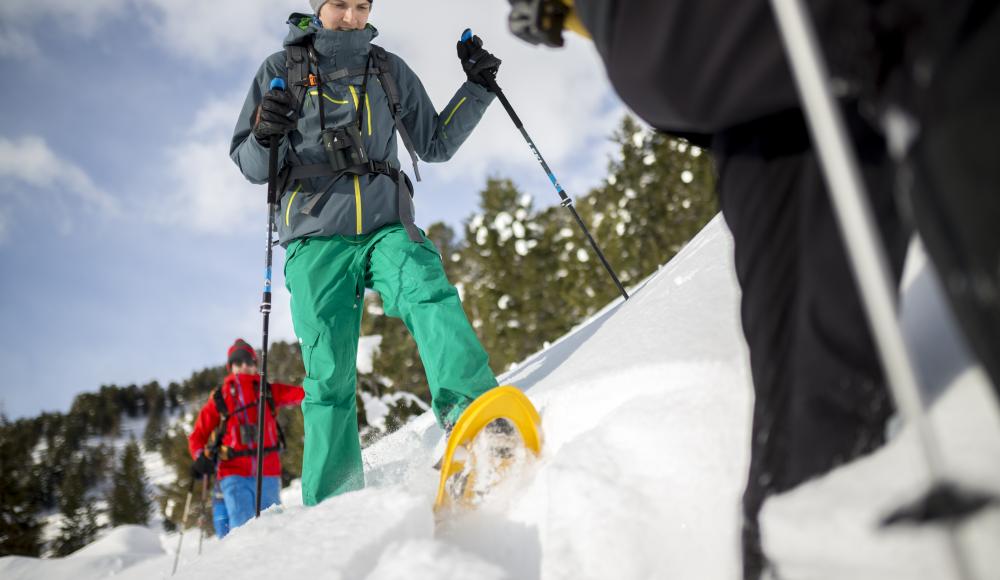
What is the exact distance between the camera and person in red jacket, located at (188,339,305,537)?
18.3 ft

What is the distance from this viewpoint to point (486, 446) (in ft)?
6.35

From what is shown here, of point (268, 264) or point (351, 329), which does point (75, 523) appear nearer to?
point (268, 264)

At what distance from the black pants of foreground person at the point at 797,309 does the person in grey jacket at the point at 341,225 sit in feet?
5.11

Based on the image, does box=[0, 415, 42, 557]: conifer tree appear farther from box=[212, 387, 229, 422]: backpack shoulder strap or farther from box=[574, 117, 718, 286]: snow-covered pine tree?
box=[574, 117, 718, 286]: snow-covered pine tree

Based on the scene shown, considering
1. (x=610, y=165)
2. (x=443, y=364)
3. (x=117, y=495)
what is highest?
(x=610, y=165)

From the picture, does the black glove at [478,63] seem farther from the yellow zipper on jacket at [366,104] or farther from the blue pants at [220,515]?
the blue pants at [220,515]

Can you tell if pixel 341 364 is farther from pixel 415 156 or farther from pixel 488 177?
pixel 488 177

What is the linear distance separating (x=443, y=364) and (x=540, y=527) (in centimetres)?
102

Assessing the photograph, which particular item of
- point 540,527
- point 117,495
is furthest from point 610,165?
point 117,495

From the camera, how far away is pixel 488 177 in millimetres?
20891

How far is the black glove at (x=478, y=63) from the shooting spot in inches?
121

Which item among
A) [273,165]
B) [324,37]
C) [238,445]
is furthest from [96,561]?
[324,37]

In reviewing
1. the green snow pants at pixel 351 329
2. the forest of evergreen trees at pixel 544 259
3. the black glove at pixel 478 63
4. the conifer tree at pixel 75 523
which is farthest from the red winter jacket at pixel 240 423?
the conifer tree at pixel 75 523

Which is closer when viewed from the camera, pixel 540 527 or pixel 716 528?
pixel 716 528
